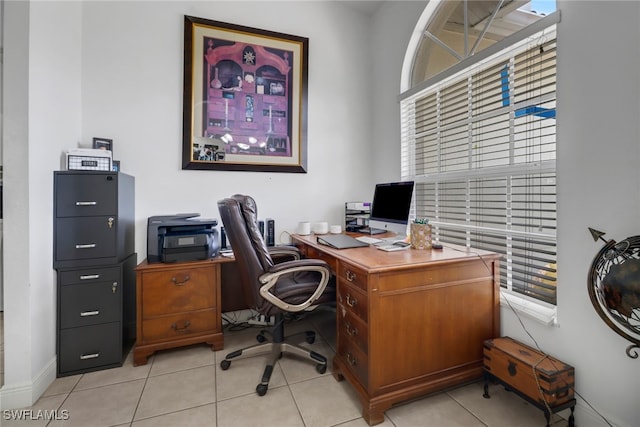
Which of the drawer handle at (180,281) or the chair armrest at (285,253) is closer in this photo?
the drawer handle at (180,281)

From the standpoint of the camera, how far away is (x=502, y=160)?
1.85m

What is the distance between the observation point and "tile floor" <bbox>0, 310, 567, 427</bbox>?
1.46 meters

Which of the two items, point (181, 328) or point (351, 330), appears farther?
point (181, 328)

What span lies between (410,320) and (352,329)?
0.32m

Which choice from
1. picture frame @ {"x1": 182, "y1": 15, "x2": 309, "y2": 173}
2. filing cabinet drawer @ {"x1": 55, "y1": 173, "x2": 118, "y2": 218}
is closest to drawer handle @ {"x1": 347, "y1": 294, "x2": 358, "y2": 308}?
picture frame @ {"x1": 182, "y1": 15, "x2": 309, "y2": 173}

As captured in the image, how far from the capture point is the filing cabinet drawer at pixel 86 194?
6.02 ft

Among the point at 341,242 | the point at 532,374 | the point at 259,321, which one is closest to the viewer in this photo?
the point at 532,374

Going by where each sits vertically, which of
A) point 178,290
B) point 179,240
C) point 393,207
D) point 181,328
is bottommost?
point 181,328

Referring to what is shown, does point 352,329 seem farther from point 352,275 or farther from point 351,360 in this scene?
point 352,275

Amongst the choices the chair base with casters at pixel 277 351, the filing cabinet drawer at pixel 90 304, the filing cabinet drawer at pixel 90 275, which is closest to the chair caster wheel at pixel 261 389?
the chair base with casters at pixel 277 351

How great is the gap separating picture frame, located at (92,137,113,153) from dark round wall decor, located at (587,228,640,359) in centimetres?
306

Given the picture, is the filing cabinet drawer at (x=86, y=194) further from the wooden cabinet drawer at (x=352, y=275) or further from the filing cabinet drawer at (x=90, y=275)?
the wooden cabinet drawer at (x=352, y=275)

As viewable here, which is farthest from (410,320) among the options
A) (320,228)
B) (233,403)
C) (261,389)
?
(320,228)

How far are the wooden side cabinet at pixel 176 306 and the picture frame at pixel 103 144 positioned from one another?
0.96m
